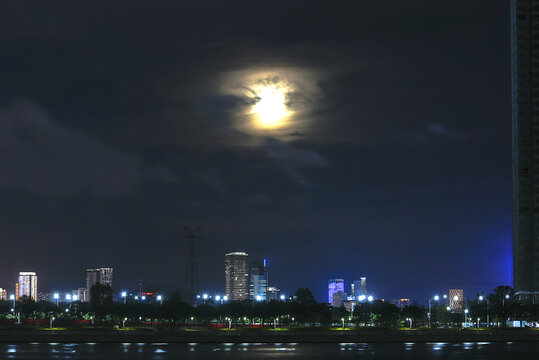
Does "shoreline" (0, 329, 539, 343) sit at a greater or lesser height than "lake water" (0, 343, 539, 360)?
lesser

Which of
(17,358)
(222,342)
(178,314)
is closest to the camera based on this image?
(17,358)

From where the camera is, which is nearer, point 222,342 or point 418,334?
point 222,342

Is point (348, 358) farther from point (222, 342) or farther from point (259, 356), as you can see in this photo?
point (222, 342)

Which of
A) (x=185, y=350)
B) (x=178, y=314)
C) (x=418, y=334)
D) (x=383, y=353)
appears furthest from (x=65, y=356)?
(x=178, y=314)

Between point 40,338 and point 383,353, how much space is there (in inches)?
2465

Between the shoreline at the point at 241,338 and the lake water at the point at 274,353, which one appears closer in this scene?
the lake water at the point at 274,353

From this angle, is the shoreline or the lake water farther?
the shoreline

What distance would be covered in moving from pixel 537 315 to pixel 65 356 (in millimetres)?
136748

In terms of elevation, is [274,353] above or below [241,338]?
above

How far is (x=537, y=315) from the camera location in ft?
637

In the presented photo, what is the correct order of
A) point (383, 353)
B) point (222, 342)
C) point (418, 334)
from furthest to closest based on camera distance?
point (418, 334)
point (222, 342)
point (383, 353)

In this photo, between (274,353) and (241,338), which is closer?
(274,353)

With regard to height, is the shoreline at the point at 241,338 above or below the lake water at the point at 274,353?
below

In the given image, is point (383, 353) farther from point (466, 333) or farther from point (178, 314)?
point (178, 314)
